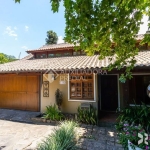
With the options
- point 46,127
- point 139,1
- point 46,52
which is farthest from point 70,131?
point 46,52

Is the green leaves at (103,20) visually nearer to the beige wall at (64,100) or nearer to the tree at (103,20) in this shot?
the tree at (103,20)

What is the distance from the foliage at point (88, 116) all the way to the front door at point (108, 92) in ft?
9.40

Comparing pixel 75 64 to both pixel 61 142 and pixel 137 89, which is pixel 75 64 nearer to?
pixel 137 89

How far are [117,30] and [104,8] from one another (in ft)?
2.65

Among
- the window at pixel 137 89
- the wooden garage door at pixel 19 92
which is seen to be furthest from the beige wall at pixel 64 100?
the window at pixel 137 89

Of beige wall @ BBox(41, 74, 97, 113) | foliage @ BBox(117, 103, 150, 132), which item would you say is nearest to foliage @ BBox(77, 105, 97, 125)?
beige wall @ BBox(41, 74, 97, 113)

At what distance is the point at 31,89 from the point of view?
10109 mm

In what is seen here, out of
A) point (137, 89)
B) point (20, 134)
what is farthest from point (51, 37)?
point (20, 134)

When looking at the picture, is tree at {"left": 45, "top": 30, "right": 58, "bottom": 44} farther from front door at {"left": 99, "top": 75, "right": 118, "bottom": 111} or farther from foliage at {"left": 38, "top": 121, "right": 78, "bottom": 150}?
foliage at {"left": 38, "top": 121, "right": 78, "bottom": 150}

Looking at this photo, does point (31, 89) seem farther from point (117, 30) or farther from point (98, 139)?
point (117, 30)

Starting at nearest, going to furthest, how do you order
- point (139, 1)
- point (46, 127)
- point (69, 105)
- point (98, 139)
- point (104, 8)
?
point (139, 1) → point (104, 8) → point (98, 139) → point (46, 127) → point (69, 105)

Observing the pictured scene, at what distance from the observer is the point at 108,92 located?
33.2ft

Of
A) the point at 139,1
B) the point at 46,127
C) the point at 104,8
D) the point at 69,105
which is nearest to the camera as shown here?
the point at 139,1

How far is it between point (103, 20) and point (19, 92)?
8.95 metres
